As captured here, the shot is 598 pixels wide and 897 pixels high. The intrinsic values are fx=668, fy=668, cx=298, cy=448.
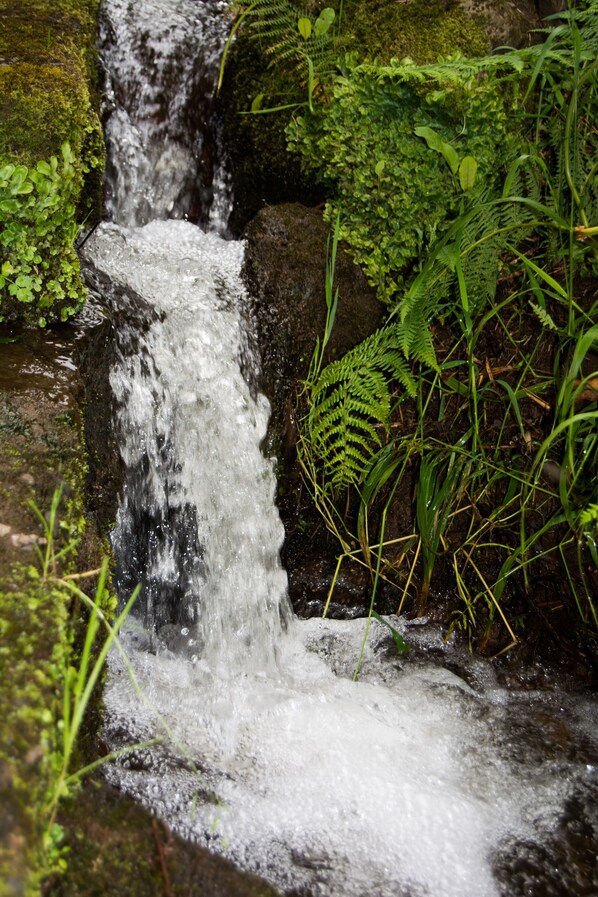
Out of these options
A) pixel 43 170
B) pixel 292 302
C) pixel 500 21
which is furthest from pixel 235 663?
pixel 500 21

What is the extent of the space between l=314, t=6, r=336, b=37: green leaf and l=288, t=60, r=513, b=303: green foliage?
229 millimetres

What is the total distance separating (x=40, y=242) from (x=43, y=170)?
0.26 metres

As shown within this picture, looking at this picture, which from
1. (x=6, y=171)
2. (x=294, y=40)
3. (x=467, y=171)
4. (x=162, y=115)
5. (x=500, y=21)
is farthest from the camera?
(x=162, y=115)

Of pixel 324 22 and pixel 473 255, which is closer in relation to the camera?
pixel 473 255

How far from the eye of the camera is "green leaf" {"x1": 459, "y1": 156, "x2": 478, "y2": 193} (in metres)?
2.89

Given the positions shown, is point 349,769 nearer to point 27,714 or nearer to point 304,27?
point 27,714

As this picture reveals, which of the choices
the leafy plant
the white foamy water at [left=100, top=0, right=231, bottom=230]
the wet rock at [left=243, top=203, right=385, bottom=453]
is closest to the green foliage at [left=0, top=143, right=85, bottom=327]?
the wet rock at [left=243, top=203, right=385, bottom=453]

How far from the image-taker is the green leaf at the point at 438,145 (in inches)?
114

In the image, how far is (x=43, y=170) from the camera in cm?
248

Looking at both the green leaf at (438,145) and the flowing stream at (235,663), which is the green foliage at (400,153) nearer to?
the green leaf at (438,145)

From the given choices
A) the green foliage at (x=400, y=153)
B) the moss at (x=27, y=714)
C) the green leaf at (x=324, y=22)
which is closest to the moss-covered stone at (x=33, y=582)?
the moss at (x=27, y=714)

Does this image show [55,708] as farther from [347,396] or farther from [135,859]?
[347,396]

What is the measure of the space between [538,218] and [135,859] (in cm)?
276

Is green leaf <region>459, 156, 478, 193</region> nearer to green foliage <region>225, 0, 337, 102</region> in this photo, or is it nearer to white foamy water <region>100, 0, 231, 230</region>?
green foliage <region>225, 0, 337, 102</region>
